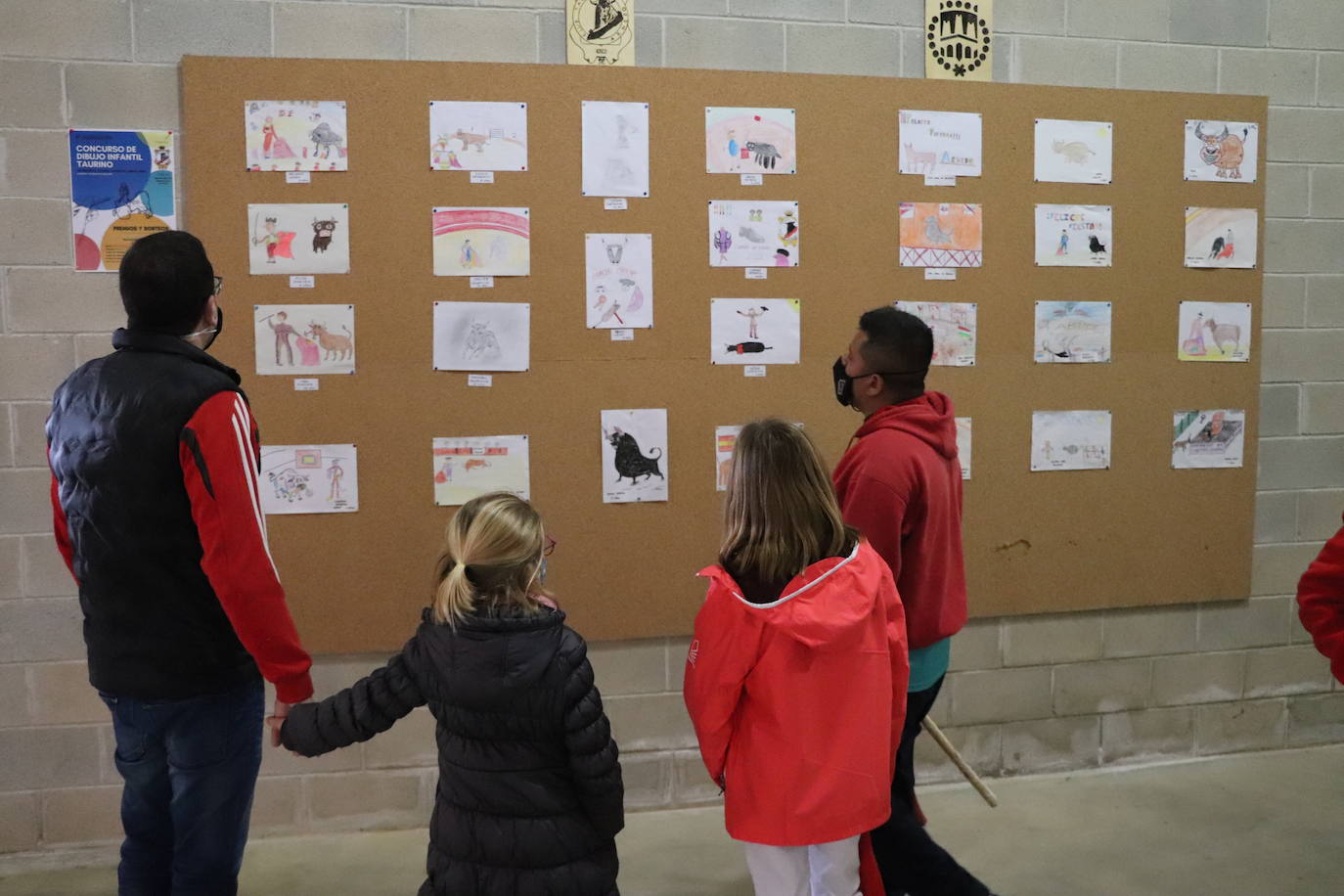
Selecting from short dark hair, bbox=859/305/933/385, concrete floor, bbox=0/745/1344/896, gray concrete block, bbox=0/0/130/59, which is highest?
gray concrete block, bbox=0/0/130/59

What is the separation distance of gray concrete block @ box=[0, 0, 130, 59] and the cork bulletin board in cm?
22

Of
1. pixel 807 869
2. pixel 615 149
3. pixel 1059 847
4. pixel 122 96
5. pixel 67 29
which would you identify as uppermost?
pixel 67 29

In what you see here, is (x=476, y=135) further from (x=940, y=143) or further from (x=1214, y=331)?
(x=1214, y=331)

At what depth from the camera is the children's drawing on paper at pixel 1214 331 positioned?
363cm

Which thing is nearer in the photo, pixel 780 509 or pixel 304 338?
pixel 780 509

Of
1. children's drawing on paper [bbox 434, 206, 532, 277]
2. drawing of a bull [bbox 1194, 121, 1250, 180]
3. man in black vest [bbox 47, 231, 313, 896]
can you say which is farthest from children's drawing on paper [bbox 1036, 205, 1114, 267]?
man in black vest [bbox 47, 231, 313, 896]

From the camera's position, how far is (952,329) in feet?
11.3

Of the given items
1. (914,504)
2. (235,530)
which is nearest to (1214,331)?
(914,504)

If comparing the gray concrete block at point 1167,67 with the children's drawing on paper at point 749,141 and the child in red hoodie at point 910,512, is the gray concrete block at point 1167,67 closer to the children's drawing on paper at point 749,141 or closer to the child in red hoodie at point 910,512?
the children's drawing on paper at point 749,141

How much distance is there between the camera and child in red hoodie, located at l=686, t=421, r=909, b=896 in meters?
1.92

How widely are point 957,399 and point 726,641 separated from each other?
182cm

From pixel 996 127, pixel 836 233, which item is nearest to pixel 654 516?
pixel 836 233

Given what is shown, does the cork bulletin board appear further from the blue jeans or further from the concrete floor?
the blue jeans

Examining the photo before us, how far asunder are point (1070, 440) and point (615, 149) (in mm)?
1737
